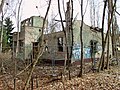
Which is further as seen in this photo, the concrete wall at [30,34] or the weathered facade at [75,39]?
the concrete wall at [30,34]

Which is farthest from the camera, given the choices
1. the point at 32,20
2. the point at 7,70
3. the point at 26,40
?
the point at 32,20

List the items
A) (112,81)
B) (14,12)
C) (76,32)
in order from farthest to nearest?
(76,32) → (14,12) → (112,81)

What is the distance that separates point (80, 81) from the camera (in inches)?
398

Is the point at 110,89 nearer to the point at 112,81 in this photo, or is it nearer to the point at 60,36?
the point at 112,81

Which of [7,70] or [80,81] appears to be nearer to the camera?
[80,81]

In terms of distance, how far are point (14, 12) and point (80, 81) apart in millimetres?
11457

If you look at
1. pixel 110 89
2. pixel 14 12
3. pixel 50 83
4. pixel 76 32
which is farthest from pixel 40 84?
pixel 76 32

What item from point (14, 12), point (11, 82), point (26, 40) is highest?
point (14, 12)

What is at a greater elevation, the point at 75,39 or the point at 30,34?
the point at 30,34

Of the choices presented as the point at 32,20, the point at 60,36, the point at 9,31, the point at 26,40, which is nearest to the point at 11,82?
the point at 60,36

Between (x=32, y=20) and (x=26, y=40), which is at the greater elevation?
(x=32, y=20)

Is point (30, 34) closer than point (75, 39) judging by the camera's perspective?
No

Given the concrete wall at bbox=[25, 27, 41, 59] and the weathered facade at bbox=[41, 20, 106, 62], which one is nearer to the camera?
the weathered facade at bbox=[41, 20, 106, 62]

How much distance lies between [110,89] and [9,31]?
127 ft
